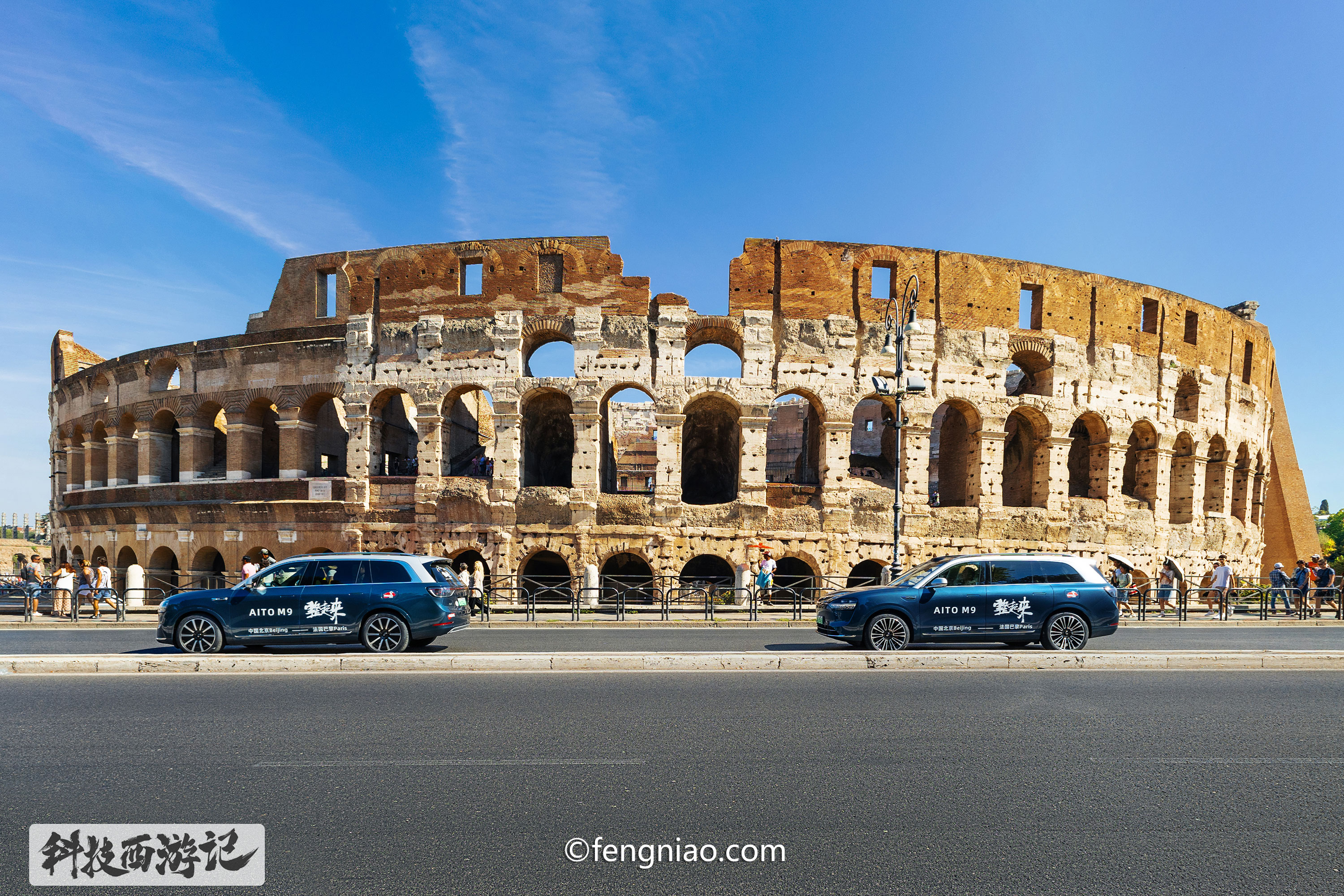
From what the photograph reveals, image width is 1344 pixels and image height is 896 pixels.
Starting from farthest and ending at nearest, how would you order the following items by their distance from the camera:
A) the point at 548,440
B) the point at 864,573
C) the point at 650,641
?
the point at 548,440 < the point at 864,573 < the point at 650,641

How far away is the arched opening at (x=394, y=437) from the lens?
21.8 metres

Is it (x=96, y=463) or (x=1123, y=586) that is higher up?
(x=96, y=463)

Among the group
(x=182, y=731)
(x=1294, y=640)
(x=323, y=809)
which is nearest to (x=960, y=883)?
(x=323, y=809)

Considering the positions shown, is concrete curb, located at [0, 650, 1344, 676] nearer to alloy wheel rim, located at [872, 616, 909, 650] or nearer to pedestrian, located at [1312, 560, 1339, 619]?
alloy wheel rim, located at [872, 616, 909, 650]

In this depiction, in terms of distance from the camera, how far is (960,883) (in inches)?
137

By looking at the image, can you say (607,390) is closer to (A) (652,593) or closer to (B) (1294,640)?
(A) (652,593)

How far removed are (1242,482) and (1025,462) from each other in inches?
464

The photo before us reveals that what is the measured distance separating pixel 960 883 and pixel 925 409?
63.7 feet

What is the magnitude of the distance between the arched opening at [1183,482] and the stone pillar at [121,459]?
3735cm

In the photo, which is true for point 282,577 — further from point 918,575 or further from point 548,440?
point 548,440

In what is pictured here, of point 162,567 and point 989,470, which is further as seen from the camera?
point 162,567

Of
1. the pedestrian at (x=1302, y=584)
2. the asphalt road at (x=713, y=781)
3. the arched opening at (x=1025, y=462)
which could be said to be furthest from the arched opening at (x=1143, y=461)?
the asphalt road at (x=713, y=781)

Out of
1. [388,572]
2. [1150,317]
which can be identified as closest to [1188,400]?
[1150,317]

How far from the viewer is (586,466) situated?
2080cm
